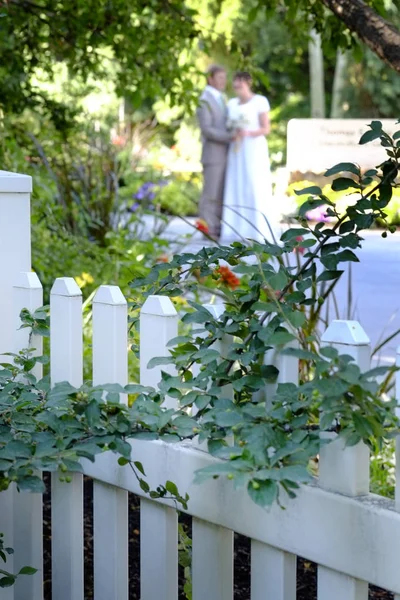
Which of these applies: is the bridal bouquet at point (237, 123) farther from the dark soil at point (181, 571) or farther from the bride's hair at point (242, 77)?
the dark soil at point (181, 571)

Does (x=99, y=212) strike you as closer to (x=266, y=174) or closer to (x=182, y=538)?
(x=182, y=538)

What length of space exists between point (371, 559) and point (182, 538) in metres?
0.51

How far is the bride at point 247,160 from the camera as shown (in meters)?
10.6

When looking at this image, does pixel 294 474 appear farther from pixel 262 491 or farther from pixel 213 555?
pixel 213 555

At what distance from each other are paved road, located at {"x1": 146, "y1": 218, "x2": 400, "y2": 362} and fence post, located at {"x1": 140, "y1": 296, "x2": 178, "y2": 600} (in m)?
3.13

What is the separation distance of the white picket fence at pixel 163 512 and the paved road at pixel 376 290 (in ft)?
9.96

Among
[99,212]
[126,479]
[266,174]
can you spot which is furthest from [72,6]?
[266,174]

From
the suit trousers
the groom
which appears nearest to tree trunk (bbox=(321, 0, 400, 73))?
the groom

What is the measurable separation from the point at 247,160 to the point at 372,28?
8.17 meters

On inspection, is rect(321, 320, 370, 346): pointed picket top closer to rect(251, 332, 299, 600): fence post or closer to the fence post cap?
rect(251, 332, 299, 600): fence post

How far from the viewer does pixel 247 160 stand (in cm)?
1090

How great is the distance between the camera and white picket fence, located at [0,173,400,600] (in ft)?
4.38

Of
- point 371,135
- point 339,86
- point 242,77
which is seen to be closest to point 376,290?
point 242,77

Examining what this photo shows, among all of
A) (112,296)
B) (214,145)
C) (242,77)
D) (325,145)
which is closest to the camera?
(112,296)
